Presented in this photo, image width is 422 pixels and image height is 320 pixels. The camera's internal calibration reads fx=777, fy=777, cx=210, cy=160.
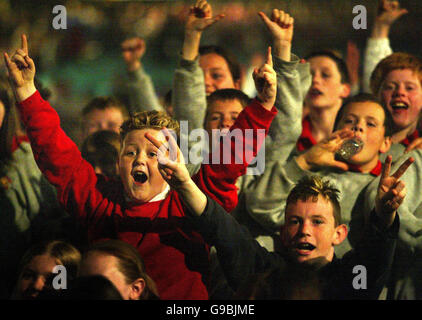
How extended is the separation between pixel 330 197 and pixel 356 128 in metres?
0.28

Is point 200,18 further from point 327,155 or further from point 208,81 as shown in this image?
point 327,155

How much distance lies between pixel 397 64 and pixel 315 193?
22.9 inches

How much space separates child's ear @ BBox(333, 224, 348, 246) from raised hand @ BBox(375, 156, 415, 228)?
134 mm

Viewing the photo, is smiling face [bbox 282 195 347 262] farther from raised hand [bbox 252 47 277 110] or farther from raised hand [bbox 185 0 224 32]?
raised hand [bbox 185 0 224 32]

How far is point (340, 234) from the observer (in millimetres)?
2645

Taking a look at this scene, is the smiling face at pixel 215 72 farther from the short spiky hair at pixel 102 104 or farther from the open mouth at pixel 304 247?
the open mouth at pixel 304 247

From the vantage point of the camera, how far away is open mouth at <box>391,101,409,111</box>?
2.79 meters

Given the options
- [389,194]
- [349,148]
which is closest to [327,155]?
[349,148]

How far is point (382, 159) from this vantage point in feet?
9.09

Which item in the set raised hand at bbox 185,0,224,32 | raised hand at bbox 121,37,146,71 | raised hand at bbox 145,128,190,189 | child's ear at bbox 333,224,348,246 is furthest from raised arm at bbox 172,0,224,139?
child's ear at bbox 333,224,348,246

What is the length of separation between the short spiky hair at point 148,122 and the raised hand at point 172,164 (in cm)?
16

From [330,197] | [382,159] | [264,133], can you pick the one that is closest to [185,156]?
[264,133]

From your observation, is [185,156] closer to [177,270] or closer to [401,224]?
[177,270]

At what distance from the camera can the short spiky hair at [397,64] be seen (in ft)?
9.19
